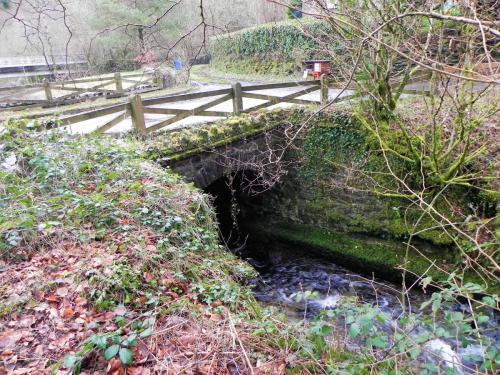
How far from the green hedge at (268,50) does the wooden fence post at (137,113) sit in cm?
1154

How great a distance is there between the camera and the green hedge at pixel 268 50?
19.0 m

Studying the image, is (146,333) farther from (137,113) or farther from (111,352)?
(137,113)

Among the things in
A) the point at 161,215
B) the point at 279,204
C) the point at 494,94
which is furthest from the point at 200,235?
the point at 494,94

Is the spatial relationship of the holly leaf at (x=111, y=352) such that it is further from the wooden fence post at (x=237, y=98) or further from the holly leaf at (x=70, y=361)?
the wooden fence post at (x=237, y=98)

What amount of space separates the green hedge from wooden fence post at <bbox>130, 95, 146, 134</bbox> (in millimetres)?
11536

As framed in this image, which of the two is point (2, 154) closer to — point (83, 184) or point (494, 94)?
point (83, 184)

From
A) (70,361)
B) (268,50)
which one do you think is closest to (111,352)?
(70,361)

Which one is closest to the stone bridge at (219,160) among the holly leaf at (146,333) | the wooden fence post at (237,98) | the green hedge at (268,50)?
the wooden fence post at (237,98)

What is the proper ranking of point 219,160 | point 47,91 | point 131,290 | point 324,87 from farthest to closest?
point 47,91, point 324,87, point 219,160, point 131,290

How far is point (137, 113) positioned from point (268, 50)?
16850 millimetres

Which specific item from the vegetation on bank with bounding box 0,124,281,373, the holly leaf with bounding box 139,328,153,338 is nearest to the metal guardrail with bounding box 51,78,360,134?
the vegetation on bank with bounding box 0,124,281,373

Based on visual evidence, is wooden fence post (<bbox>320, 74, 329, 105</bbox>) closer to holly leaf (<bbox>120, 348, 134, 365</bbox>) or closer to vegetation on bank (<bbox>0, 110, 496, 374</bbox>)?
vegetation on bank (<bbox>0, 110, 496, 374</bbox>)

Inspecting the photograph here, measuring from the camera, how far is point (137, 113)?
662 centimetres

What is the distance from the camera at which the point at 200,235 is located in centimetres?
468
